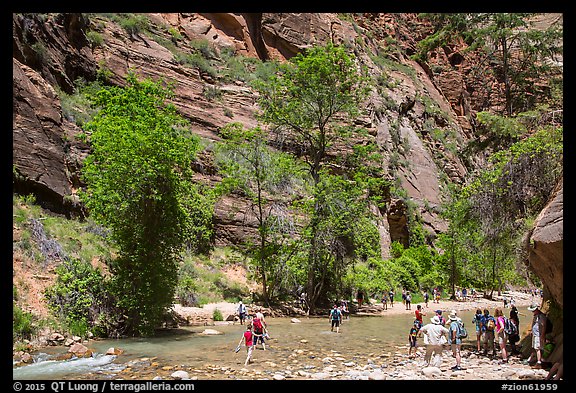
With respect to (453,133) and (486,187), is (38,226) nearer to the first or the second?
(486,187)

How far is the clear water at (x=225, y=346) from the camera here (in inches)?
429

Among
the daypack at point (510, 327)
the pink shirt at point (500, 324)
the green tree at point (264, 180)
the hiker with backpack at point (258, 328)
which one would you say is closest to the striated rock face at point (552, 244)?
the pink shirt at point (500, 324)

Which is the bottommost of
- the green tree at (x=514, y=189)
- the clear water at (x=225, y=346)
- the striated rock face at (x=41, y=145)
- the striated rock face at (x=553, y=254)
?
the clear water at (x=225, y=346)

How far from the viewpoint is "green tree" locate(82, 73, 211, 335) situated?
53.2 feet

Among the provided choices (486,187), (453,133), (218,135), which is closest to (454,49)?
(453,133)

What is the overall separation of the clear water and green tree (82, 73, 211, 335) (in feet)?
5.26

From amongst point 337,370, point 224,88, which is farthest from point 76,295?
point 224,88

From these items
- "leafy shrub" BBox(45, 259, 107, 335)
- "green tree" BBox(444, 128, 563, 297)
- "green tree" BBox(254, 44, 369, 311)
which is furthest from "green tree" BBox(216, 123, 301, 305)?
"green tree" BBox(444, 128, 563, 297)

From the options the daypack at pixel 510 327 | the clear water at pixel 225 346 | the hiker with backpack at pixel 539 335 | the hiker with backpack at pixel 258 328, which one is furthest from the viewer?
the hiker with backpack at pixel 258 328

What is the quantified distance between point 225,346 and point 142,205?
6367 millimetres

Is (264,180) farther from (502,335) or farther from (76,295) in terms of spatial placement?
(502,335)

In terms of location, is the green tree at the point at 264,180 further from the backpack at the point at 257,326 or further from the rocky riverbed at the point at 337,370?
the rocky riverbed at the point at 337,370

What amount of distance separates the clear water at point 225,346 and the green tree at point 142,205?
1.60 m
